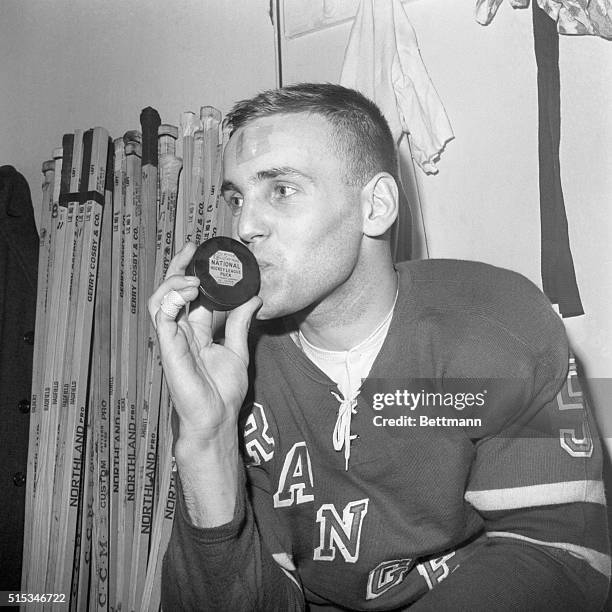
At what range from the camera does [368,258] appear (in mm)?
1144

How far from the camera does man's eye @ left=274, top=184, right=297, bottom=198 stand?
1072mm

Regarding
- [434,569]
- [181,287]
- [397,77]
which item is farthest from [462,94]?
[434,569]

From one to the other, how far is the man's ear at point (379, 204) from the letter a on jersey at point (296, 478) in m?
0.37

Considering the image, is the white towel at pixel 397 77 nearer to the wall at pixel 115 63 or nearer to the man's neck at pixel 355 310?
the wall at pixel 115 63

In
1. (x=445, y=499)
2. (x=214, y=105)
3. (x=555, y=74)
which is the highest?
(x=214, y=105)

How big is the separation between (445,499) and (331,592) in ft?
0.84

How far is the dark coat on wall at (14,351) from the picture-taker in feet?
6.20

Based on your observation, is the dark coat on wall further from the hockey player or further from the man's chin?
the man's chin

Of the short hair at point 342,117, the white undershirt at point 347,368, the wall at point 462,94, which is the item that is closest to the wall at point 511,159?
the wall at point 462,94

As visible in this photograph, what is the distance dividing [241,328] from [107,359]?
0.99m

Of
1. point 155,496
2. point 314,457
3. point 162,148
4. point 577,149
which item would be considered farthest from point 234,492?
point 162,148

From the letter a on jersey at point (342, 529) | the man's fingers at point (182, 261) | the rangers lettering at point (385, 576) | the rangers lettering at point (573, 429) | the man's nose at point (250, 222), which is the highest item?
the man's nose at point (250, 222)

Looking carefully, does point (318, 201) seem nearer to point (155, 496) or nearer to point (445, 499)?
point (445, 499)

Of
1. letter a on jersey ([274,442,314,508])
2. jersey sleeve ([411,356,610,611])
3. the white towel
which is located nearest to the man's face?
letter a on jersey ([274,442,314,508])
